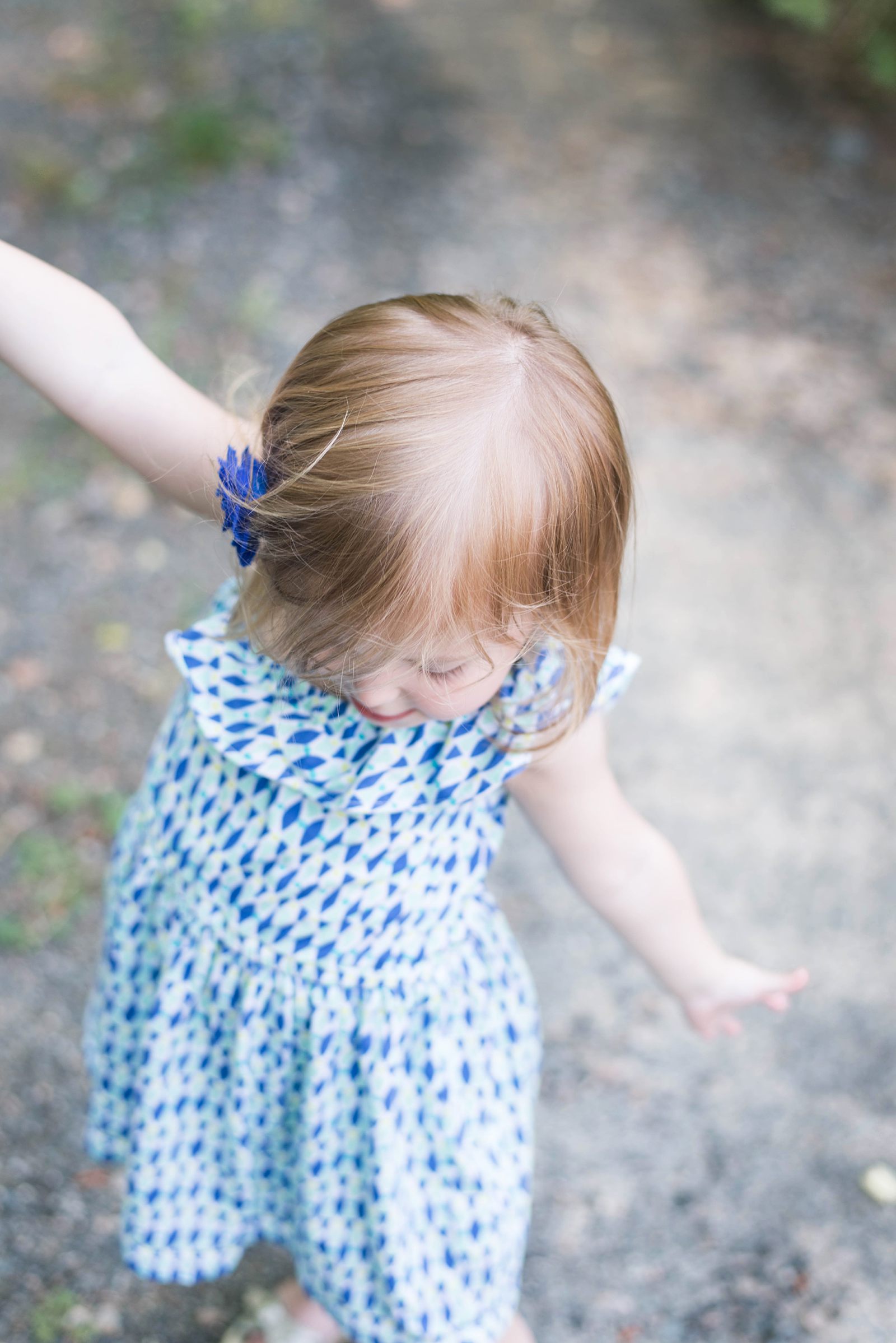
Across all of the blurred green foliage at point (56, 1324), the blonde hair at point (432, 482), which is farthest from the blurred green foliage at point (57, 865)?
the blonde hair at point (432, 482)

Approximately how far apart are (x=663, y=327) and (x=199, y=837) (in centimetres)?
283

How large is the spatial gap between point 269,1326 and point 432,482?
1.52m

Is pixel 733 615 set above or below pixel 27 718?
above

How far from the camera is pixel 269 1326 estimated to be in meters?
1.89

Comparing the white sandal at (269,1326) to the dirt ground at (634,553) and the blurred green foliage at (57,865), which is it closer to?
the dirt ground at (634,553)

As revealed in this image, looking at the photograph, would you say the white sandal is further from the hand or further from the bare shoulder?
the bare shoulder

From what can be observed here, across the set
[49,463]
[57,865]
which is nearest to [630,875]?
[57,865]

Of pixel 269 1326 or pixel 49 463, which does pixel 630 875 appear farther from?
pixel 49 463

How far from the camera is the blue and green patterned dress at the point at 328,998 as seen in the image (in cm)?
134

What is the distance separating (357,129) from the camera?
4434mm

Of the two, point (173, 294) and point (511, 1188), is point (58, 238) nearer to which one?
point (173, 294)

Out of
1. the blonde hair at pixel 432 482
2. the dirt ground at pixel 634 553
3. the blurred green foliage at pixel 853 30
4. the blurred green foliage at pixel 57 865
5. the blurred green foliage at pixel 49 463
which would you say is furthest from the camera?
the blurred green foliage at pixel 853 30

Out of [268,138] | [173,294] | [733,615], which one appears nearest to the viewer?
[733,615]

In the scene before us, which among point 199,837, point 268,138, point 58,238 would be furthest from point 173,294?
point 199,837
